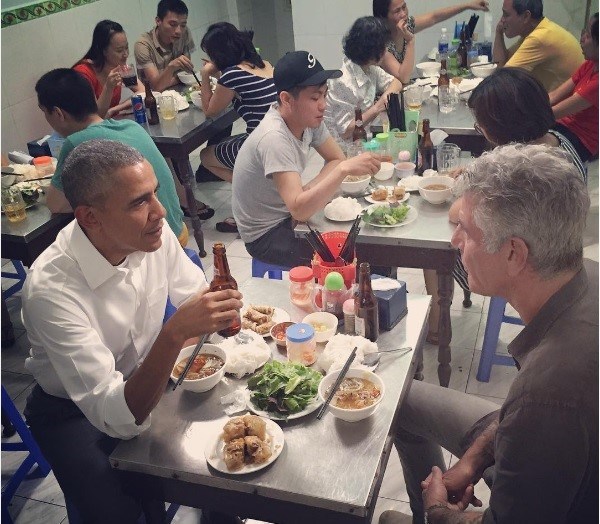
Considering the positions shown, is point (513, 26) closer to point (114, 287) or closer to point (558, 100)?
point (558, 100)

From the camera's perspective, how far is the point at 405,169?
3135 millimetres

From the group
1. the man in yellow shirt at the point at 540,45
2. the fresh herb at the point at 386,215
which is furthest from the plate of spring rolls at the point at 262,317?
the man in yellow shirt at the point at 540,45

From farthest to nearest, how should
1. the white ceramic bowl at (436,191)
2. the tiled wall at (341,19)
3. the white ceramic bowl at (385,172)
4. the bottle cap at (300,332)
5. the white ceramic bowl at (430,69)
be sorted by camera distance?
the tiled wall at (341,19)
the white ceramic bowl at (430,69)
the white ceramic bowl at (385,172)
the white ceramic bowl at (436,191)
the bottle cap at (300,332)

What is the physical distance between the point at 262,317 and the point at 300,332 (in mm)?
235

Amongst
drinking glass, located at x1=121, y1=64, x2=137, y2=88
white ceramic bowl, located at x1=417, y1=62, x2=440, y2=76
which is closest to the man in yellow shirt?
white ceramic bowl, located at x1=417, y1=62, x2=440, y2=76

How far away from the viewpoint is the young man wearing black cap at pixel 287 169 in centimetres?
277

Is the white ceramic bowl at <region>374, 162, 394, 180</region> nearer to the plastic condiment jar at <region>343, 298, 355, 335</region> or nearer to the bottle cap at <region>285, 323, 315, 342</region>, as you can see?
the plastic condiment jar at <region>343, 298, 355, 335</region>

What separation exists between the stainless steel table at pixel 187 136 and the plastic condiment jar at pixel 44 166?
73 centimetres

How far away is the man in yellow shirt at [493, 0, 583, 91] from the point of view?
172 inches

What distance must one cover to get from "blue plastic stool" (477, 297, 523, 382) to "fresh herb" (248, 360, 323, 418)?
4.56ft

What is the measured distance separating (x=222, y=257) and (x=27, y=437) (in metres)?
1.41

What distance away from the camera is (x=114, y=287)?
6.34 ft

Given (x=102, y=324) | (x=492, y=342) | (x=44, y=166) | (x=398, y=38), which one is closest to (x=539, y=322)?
(x=102, y=324)

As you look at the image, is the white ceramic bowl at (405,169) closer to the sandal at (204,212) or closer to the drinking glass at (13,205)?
the drinking glass at (13,205)
